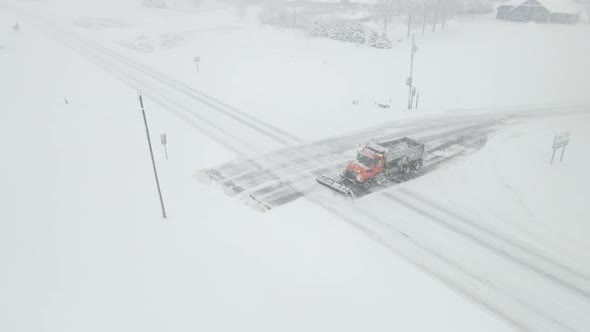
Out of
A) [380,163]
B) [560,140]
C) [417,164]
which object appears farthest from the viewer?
[417,164]

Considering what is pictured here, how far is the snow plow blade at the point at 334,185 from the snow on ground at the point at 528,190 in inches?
173

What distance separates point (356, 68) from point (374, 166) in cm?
2781

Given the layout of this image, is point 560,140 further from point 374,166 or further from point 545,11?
point 545,11

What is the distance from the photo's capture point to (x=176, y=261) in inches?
687

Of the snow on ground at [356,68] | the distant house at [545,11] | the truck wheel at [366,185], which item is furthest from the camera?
the distant house at [545,11]

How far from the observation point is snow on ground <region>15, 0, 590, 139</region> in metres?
36.2

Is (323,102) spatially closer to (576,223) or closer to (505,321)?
(576,223)

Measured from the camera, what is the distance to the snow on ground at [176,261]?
14586 mm

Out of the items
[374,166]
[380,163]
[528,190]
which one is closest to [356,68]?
[380,163]

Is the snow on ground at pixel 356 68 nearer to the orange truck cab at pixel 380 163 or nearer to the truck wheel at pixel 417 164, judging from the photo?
the orange truck cab at pixel 380 163

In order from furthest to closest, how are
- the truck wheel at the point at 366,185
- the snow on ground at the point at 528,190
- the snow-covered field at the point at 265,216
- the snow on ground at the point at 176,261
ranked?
1. the truck wheel at the point at 366,185
2. the snow on ground at the point at 528,190
3. the snow-covered field at the point at 265,216
4. the snow on ground at the point at 176,261

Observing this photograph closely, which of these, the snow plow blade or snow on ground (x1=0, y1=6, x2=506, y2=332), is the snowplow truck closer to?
the snow plow blade

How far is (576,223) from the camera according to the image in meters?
19.3

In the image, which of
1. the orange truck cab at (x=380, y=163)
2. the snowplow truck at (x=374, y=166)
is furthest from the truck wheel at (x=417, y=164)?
the snowplow truck at (x=374, y=166)
